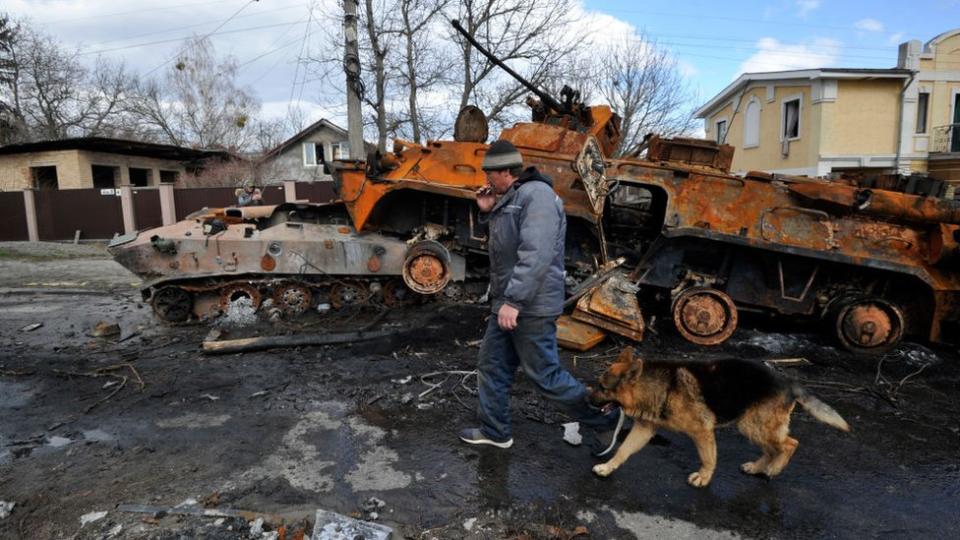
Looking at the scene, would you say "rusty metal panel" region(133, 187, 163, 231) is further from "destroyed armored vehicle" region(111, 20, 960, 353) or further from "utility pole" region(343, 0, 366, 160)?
"destroyed armored vehicle" region(111, 20, 960, 353)

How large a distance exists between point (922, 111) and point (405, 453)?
26528 millimetres

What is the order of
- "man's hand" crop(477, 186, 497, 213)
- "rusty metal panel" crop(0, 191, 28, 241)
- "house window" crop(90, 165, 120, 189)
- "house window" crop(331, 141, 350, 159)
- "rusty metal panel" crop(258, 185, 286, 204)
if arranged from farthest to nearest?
"house window" crop(331, 141, 350, 159)
"house window" crop(90, 165, 120, 189)
"rusty metal panel" crop(258, 185, 286, 204)
"rusty metal panel" crop(0, 191, 28, 241)
"man's hand" crop(477, 186, 497, 213)

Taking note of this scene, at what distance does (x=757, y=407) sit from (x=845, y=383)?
2.86 metres

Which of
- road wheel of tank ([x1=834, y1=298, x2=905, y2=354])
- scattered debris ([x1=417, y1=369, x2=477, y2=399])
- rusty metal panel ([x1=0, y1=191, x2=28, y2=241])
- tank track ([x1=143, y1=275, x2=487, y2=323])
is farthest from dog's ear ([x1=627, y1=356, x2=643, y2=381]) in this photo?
rusty metal panel ([x1=0, y1=191, x2=28, y2=241])

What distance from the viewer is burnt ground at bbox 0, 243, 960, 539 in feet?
9.95

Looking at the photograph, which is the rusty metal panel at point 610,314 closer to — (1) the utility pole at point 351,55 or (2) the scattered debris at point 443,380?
(2) the scattered debris at point 443,380

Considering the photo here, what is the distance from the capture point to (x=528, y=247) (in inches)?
127

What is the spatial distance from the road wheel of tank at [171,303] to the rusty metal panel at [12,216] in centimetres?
1619

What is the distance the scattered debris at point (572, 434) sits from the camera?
3.88 meters

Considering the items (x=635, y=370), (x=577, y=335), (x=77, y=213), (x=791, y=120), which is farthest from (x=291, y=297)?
(x=791, y=120)

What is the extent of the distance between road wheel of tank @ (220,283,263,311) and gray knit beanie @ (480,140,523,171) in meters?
4.96

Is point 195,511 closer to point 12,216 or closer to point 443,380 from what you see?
point 443,380

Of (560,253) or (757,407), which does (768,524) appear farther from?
(560,253)

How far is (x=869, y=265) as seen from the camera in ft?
19.8
